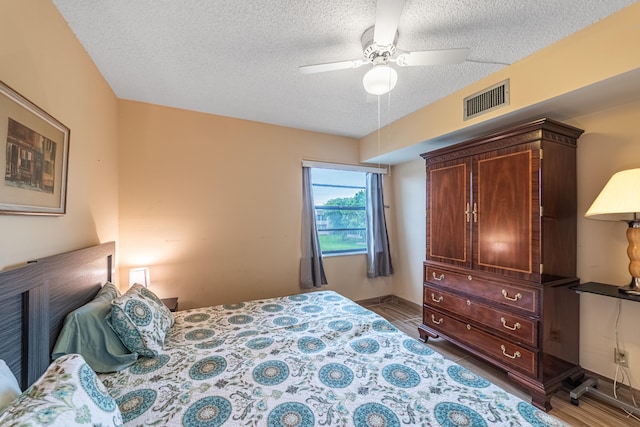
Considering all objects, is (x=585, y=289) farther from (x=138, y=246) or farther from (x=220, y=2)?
(x=138, y=246)

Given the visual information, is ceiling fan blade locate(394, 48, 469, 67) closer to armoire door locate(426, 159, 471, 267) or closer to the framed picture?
armoire door locate(426, 159, 471, 267)

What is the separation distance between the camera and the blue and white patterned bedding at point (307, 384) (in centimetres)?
102

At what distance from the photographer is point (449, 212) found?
8.35 ft

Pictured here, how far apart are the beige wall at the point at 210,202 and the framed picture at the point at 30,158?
1.22m

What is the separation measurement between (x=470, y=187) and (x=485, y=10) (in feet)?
4.43

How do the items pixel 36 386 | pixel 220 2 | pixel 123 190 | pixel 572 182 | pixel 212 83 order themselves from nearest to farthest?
pixel 36 386 → pixel 220 2 → pixel 572 182 → pixel 212 83 → pixel 123 190

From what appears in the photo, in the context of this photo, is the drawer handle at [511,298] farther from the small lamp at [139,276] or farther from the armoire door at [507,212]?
the small lamp at [139,276]

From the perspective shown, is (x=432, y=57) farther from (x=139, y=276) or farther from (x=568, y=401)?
(x=139, y=276)

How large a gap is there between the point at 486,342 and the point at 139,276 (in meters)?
3.21

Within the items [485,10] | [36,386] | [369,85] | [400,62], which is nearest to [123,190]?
[36,386]

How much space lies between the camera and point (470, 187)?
2.34m

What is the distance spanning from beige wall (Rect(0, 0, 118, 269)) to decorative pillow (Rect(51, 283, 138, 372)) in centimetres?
39

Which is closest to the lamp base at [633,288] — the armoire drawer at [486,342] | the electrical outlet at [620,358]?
the electrical outlet at [620,358]

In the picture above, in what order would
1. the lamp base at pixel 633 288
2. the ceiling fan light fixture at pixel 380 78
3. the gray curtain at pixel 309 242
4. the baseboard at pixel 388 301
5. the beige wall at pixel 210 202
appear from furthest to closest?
1. the baseboard at pixel 388 301
2. the gray curtain at pixel 309 242
3. the beige wall at pixel 210 202
4. the lamp base at pixel 633 288
5. the ceiling fan light fixture at pixel 380 78
